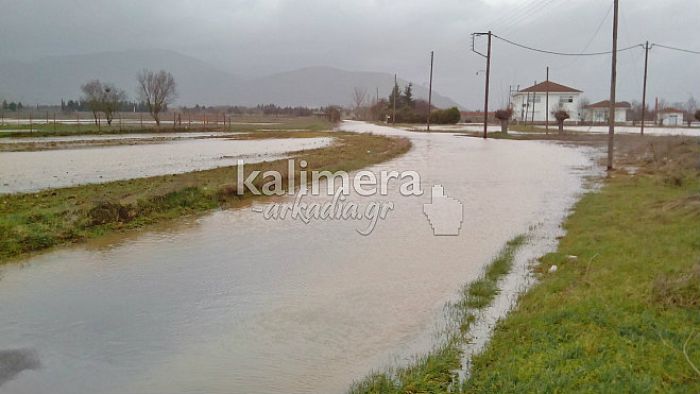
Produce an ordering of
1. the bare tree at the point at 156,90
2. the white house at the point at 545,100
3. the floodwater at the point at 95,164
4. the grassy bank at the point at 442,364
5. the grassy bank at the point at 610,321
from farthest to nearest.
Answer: the white house at the point at 545,100
the bare tree at the point at 156,90
the floodwater at the point at 95,164
the grassy bank at the point at 442,364
the grassy bank at the point at 610,321

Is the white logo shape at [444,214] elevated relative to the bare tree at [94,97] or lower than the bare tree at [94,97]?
lower

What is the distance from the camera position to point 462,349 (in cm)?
593

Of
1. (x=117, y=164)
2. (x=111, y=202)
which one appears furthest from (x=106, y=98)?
(x=111, y=202)

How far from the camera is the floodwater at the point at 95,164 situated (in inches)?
711

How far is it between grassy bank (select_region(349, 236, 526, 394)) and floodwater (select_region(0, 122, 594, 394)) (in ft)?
0.66

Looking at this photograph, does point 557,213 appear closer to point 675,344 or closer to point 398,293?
point 398,293

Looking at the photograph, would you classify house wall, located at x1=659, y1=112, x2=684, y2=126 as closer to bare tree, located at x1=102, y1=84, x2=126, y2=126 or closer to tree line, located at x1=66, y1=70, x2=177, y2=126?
tree line, located at x1=66, y1=70, x2=177, y2=126

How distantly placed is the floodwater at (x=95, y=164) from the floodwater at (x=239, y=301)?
743 centimetres

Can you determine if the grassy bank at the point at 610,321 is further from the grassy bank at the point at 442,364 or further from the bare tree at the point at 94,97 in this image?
the bare tree at the point at 94,97

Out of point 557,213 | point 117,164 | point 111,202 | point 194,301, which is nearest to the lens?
point 194,301

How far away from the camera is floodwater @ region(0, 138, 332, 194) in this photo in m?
18.1

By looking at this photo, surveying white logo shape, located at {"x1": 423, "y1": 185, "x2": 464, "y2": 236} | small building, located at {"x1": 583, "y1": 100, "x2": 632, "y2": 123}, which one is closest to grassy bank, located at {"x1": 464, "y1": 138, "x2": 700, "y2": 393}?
white logo shape, located at {"x1": 423, "y1": 185, "x2": 464, "y2": 236}

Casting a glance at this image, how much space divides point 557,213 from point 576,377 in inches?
376

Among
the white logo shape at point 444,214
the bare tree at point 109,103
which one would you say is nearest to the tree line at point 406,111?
the bare tree at point 109,103
